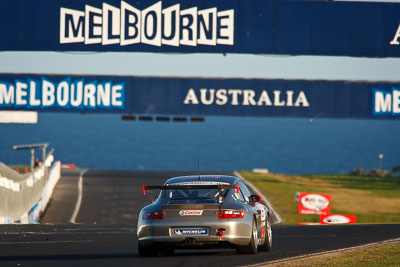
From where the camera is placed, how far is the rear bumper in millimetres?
15680

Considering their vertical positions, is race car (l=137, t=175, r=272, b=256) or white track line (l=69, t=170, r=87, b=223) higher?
race car (l=137, t=175, r=272, b=256)

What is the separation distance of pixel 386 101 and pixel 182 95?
1062 centimetres

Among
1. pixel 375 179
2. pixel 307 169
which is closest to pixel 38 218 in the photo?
pixel 375 179

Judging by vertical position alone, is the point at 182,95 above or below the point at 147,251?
above

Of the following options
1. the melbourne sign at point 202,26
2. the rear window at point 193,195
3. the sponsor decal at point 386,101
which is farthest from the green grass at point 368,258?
the sponsor decal at point 386,101

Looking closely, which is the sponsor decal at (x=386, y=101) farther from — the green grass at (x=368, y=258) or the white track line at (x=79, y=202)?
the green grass at (x=368, y=258)

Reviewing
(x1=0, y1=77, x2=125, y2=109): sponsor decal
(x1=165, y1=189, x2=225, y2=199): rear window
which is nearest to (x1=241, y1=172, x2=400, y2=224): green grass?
(x1=0, y1=77, x2=125, y2=109): sponsor decal

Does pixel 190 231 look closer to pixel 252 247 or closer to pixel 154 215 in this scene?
pixel 154 215

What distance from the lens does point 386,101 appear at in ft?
160

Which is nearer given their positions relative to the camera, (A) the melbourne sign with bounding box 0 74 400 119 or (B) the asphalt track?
(B) the asphalt track

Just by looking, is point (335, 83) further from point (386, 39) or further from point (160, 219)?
point (160, 219)

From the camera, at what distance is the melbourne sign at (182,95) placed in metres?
47.2

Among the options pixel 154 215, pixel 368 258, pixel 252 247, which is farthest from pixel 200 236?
pixel 368 258

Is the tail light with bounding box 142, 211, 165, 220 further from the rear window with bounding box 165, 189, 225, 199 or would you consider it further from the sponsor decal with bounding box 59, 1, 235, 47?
the sponsor decal with bounding box 59, 1, 235, 47
